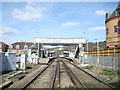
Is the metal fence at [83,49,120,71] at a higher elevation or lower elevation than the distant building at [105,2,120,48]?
lower

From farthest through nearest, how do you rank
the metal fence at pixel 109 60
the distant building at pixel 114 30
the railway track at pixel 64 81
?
the distant building at pixel 114 30
the metal fence at pixel 109 60
the railway track at pixel 64 81

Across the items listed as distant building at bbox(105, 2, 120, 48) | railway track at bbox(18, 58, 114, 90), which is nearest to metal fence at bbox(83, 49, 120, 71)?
railway track at bbox(18, 58, 114, 90)

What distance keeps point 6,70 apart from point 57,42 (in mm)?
25469

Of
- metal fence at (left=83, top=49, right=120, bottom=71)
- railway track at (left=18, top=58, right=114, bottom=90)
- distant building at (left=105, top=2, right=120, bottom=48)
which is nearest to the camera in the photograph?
railway track at (left=18, top=58, right=114, bottom=90)

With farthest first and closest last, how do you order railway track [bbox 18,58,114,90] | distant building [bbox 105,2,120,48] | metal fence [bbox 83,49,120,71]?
1. distant building [bbox 105,2,120,48]
2. metal fence [bbox 83,49,120,71]
3. railway track [bbox 18,58,114,90]

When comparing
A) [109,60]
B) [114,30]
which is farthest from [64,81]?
[114,30]

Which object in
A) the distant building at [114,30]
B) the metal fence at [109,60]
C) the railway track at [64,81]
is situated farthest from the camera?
the distant building at [114,30]

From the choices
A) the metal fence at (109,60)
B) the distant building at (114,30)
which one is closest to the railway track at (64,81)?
the metal fence at (109,60)

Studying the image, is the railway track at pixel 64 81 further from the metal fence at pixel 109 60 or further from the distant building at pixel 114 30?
the distant building at pixel 114 30

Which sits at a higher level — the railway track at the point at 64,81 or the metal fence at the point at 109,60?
the metal fence at the point at 109,60

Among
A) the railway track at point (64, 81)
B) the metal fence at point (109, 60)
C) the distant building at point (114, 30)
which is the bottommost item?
the railway track at point (64, 81)

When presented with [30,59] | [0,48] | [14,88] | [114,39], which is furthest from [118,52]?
[0,48]

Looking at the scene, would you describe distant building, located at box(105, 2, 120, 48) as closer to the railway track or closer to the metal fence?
the metal fence

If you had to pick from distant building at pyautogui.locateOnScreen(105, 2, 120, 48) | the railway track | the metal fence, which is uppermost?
distant building at pyautogui.locateOnScreen(105, 2, 120, 48)
